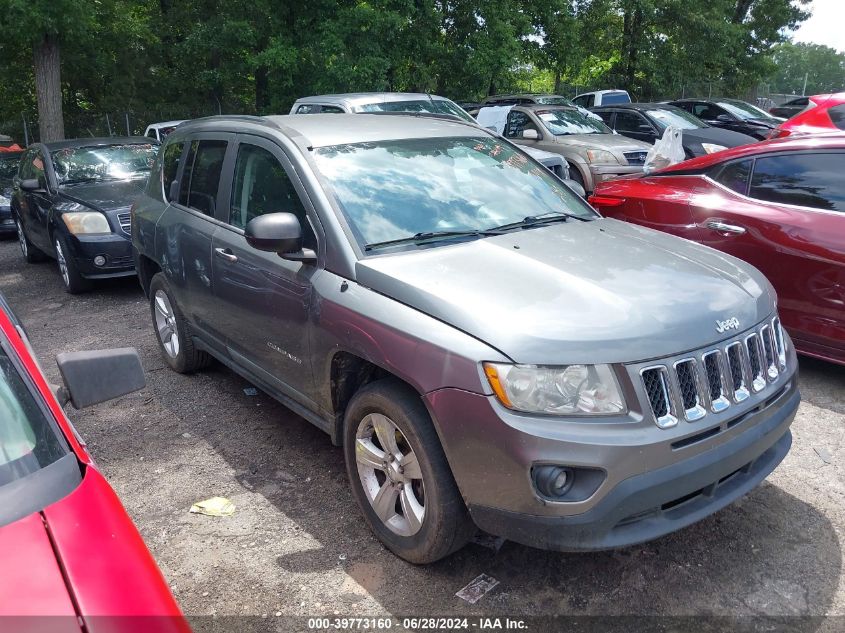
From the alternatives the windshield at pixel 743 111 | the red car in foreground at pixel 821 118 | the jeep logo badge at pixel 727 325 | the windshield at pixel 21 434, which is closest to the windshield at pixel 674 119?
the windshield at pixel 743 111

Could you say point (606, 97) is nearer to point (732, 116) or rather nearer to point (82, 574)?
point (732, 116)

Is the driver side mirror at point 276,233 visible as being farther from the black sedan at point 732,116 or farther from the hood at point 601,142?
the black sedan at point 732,116

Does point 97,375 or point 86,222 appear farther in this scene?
point 86,222

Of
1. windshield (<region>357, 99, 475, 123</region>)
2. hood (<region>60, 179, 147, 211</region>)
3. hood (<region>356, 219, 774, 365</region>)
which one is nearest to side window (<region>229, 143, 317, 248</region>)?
hood (<region>356, 219, 774, 365</region>)

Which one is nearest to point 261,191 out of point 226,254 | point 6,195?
point 226,254

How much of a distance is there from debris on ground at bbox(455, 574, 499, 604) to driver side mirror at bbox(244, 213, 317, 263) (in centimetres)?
165

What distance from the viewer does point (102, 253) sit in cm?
782

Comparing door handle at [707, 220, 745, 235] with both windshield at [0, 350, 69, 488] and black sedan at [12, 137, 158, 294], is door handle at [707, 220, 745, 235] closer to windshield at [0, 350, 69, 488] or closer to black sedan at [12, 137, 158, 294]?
windshield at [0, 350, 69, 488]

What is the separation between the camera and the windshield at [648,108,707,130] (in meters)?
13.8

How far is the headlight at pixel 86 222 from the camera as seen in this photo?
25.8 feet

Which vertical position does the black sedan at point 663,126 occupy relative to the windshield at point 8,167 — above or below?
above

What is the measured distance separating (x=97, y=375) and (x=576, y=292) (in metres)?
1.81

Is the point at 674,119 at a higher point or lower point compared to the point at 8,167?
higher

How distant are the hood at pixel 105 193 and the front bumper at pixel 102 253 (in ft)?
1.25
